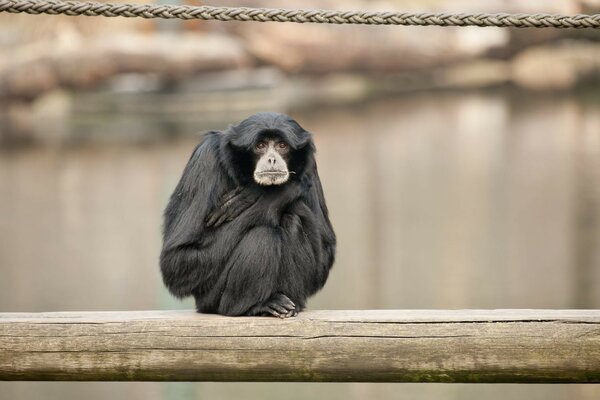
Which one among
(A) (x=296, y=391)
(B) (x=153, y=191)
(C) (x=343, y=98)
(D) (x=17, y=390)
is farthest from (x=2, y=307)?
(C) (x=343, y=98)

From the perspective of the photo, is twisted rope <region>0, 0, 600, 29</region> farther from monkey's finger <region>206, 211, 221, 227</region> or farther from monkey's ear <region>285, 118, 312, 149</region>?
monkey's finger <region>206, 211, 221, 227</region>

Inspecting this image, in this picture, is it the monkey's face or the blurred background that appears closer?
the monkey's face

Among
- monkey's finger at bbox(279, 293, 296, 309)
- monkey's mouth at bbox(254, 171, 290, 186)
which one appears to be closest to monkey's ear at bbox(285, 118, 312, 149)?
monkey's mouth at bbox(254, 171, 290, 186)

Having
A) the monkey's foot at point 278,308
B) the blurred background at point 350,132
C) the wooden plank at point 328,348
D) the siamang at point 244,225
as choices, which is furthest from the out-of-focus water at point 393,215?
the wooden plank at point 328,348

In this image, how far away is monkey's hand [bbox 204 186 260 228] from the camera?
12.8 feet

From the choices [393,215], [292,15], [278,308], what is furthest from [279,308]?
[393,215]

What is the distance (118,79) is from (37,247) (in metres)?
2.61

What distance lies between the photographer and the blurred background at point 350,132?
11969 millimetres

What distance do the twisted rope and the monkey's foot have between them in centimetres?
104

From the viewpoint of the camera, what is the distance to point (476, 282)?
35.3ft

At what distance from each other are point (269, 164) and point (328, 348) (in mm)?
810

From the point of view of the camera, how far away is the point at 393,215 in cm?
1312

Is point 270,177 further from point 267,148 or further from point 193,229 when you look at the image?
point 193,229

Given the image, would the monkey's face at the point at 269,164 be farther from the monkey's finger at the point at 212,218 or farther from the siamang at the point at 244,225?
the monkey's finger at the point at 212,218
